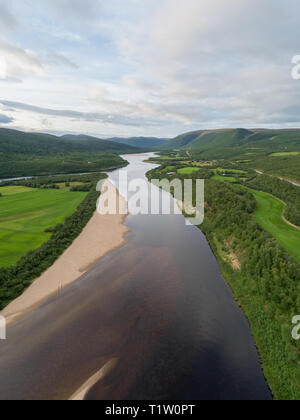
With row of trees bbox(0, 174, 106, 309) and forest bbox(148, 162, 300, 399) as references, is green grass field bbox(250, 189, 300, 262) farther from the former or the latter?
row of trees bbox(0, 174, 106, 309)

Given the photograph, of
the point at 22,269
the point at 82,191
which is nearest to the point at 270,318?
the point at 22,269

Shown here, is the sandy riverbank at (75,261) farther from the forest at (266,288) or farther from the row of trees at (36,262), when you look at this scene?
the forest at (266,288)

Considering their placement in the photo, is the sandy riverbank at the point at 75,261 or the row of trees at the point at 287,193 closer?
the sandy riverbank at the point at 75,261

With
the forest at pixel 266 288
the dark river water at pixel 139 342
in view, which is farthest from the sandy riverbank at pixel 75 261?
the forest at pixel 266 288

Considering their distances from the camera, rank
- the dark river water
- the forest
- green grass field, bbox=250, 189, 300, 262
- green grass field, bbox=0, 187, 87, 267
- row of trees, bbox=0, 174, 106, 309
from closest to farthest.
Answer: the dark river water < the forest < row of trees, bbox=0, 174, 106, 309 < green grass field, bbox=250, 189, 300, 262 < green grass field, bbox=0, 187, 87, 267

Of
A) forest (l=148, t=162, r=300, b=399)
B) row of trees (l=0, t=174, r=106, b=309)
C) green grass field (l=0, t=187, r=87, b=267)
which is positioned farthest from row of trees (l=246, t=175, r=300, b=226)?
green grass field (l=0, t=187, r=87, b=267)
